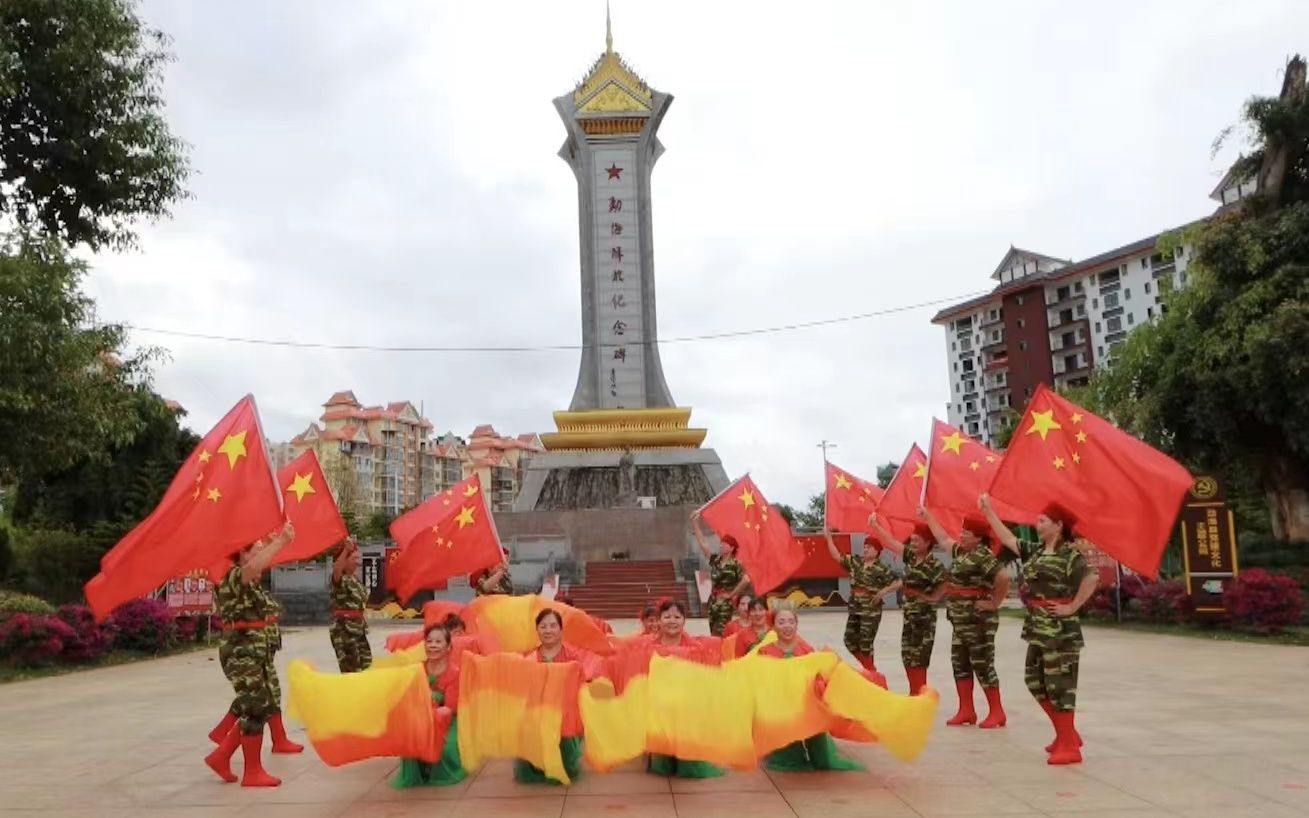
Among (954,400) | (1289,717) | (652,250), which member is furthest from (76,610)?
(954,400)

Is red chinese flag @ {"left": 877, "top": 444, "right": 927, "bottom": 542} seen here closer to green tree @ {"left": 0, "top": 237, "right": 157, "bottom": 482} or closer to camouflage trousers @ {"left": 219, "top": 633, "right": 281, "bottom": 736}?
camouflage trousers @ {"left": 219, "top": 633, "right": 281, "bottom": 736}

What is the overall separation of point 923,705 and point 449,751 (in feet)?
9.54

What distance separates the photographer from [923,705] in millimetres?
5613

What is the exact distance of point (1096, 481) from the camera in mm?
6844

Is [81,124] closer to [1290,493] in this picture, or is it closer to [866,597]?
[866,597]

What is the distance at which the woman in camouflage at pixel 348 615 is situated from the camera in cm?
827

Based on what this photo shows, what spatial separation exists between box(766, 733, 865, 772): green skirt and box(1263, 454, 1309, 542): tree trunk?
18.8 meters

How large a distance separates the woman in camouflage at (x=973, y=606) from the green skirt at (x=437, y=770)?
3.81 meters

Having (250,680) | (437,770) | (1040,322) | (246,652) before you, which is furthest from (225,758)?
(1040,322)

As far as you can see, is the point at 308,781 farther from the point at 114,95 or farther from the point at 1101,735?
the point at 114,95

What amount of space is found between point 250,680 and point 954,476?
20.2ft

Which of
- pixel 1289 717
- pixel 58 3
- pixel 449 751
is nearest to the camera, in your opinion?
pixel 449 751

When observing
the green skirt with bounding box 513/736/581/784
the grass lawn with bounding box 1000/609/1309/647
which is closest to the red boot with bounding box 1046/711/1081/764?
the green skirt with bounding box 513/736/581/784

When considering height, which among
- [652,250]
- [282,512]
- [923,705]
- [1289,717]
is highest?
[652,250]
